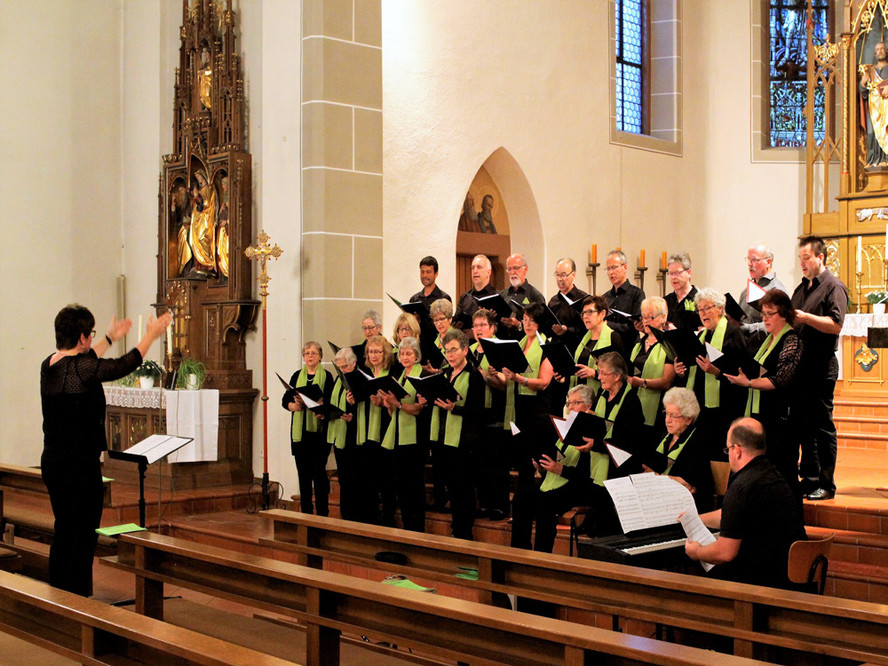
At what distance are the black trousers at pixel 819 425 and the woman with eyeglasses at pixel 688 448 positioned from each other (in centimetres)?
78

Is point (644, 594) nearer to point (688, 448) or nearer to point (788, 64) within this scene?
point (688, 448)

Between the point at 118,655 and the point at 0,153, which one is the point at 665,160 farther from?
the point at 118,655

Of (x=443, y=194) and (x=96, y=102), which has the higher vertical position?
(x=96, y=102)


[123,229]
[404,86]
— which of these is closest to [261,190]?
[404,86]

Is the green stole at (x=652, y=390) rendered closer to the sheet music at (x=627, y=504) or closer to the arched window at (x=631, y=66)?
the sheet music at (x=627, y=504)

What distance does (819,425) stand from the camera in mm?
6129

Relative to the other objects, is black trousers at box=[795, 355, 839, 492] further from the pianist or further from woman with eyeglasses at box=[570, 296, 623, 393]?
the pianist

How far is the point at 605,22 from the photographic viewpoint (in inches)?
464

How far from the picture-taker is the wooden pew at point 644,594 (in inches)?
131

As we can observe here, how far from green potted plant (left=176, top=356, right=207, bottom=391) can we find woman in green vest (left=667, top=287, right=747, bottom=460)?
185 inches

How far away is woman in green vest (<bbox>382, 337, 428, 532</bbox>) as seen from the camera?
7215mm

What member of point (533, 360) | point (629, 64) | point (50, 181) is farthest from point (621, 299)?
point (50, 181)

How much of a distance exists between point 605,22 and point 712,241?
3061mm

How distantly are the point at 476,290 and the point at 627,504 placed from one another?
11.5ft
